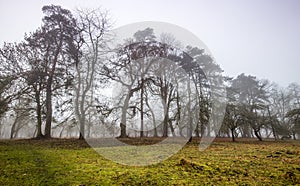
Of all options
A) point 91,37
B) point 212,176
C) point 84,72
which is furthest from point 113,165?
point 91,37

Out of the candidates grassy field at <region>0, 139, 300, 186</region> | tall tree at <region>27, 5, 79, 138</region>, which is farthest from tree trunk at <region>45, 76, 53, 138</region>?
grassy field at <region>0, 139, 300, 186</region>

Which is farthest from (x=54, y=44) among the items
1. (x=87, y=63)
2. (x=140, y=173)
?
(x=140, y=173)

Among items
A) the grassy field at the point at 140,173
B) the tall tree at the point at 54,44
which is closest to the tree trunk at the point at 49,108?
the tall tree at the point at 54,44

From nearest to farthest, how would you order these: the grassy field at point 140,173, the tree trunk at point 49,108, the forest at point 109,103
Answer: the grassy field at point 140,173 → the forest at point 109,103 → the tree trunk at point 49,108

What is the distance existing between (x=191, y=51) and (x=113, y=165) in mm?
25245

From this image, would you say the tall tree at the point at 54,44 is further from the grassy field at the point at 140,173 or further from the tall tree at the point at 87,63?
the grassy field at the point at 140,173

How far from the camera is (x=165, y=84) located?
21.8 metres

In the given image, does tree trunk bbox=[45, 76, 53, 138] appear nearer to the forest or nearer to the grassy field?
the forest

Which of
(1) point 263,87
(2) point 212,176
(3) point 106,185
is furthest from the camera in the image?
(1) point 263,87

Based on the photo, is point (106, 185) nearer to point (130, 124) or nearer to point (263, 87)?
point (130, 124)

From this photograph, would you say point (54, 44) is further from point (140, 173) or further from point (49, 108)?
point (140, 173)

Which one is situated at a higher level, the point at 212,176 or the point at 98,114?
the point at 98,114

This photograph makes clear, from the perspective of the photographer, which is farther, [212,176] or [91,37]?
[91,37]

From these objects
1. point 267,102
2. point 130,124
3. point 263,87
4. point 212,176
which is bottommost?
point 212,176
